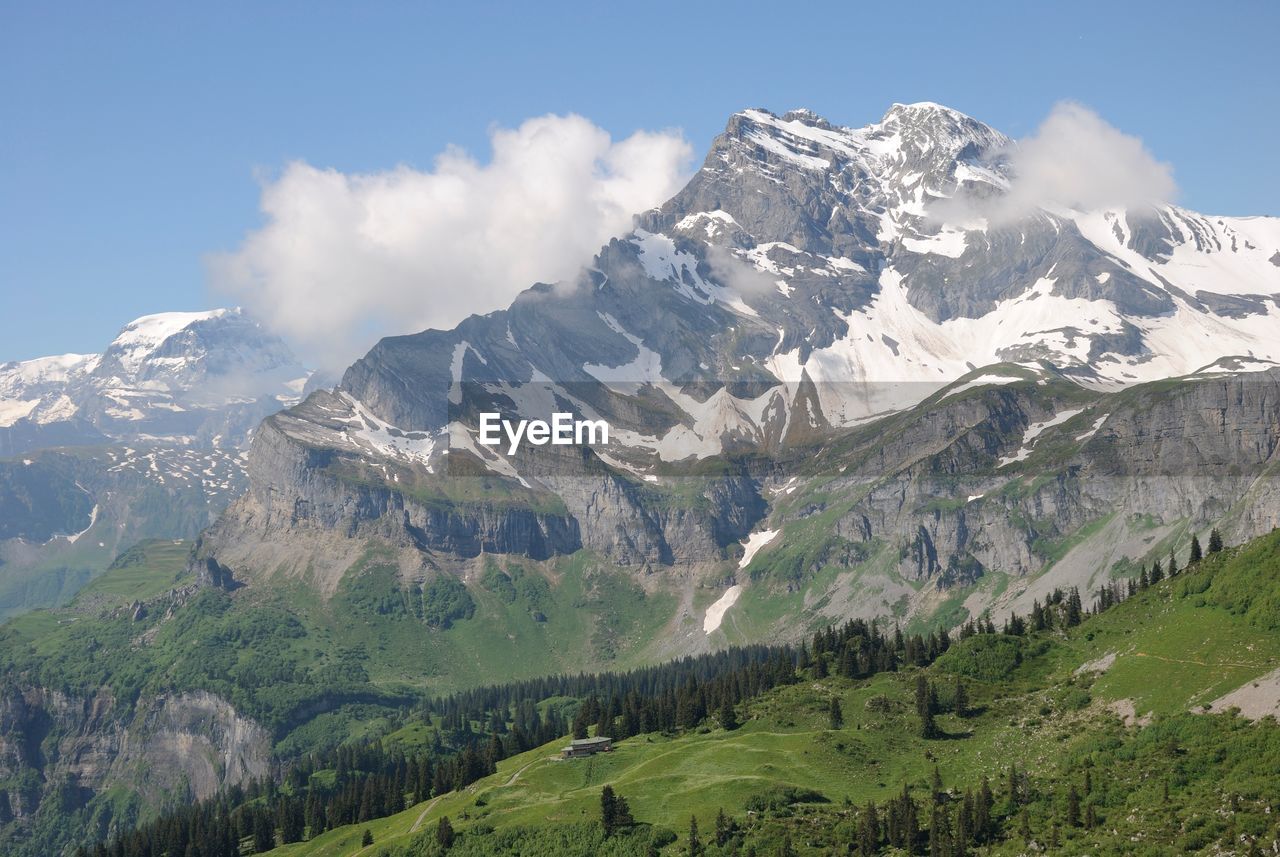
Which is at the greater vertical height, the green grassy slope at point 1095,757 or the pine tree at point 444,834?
the green grassy slope at point 1095,757

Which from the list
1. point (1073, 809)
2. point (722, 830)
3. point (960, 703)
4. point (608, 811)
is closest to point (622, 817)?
point (608, 811)

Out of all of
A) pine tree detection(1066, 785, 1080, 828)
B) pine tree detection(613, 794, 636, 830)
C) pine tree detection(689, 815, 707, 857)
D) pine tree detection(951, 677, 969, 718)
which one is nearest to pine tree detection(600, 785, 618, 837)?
pine tree detection(613, 794, 636, 830)

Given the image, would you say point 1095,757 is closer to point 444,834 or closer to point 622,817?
point 622,817

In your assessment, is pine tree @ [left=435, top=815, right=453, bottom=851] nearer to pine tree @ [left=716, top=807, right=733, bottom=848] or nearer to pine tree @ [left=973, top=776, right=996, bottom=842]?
pine tree @ [left=716, top=807, right=733, bottom=848]

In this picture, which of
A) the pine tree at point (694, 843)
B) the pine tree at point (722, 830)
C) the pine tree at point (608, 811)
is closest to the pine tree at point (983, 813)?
the pine tree at point (722, 830)

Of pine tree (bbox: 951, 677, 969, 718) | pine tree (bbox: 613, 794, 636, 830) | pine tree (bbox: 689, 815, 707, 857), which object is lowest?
pine tree (bbox: 689, 815, 707, 857)

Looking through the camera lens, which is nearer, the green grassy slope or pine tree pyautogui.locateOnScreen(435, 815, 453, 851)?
the green grassy slope

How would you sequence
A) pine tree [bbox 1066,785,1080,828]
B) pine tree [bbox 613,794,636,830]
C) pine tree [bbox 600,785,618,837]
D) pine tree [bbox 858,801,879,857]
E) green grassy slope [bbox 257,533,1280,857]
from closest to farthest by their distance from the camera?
green grassy slope [bbox 257,533,1280,857], pine tree [bbox 1066,785,1080,828], pine tree [bbox 858,801,879,857], pine tree [bbox 613,794,636,830], pine tree [bbox 600,785,618,837]

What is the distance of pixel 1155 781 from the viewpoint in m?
150

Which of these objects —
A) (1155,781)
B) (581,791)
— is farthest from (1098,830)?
(581,791)

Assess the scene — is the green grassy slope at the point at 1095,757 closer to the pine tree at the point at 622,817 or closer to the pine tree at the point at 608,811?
the pine tree at the point at 622,817

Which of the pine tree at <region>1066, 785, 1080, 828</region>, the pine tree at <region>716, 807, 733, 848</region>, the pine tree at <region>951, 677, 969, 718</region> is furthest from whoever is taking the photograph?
the pine tree at <region>951, 677, 969, 718</region>

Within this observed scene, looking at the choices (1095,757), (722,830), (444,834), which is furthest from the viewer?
(444,834)

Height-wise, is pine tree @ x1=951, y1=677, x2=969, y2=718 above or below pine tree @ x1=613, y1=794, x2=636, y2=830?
above
